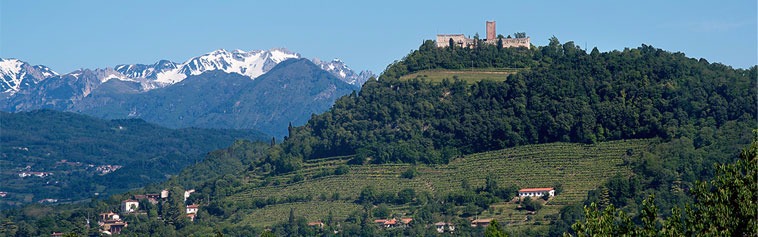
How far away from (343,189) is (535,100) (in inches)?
527

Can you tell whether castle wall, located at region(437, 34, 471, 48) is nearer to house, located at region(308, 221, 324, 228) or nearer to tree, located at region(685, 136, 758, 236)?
house, located at region(308, 221, 324, 228)

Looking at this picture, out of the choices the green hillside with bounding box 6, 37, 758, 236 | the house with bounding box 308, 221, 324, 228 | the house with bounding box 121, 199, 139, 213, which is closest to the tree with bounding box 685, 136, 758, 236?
the green hillside with bounding box 6, 37, 758, 236

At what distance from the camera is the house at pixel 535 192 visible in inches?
3292

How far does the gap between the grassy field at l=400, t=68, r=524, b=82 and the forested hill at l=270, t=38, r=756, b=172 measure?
79cm

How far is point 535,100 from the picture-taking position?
93.6 metres

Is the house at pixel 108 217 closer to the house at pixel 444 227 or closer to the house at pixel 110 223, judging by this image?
the house at pixel 110 223

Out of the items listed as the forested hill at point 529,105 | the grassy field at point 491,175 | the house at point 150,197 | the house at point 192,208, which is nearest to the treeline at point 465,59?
the forested hill at point 529,105

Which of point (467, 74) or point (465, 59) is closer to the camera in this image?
point (467, 74)

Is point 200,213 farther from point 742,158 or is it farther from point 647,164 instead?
A: point 742,158

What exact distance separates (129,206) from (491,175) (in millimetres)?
32858

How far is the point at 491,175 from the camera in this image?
3487 inches

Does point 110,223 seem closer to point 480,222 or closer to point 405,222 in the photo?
point 405,222

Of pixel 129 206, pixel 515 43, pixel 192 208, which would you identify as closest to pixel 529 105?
pixel 515 43

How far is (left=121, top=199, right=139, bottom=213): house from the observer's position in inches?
4282
